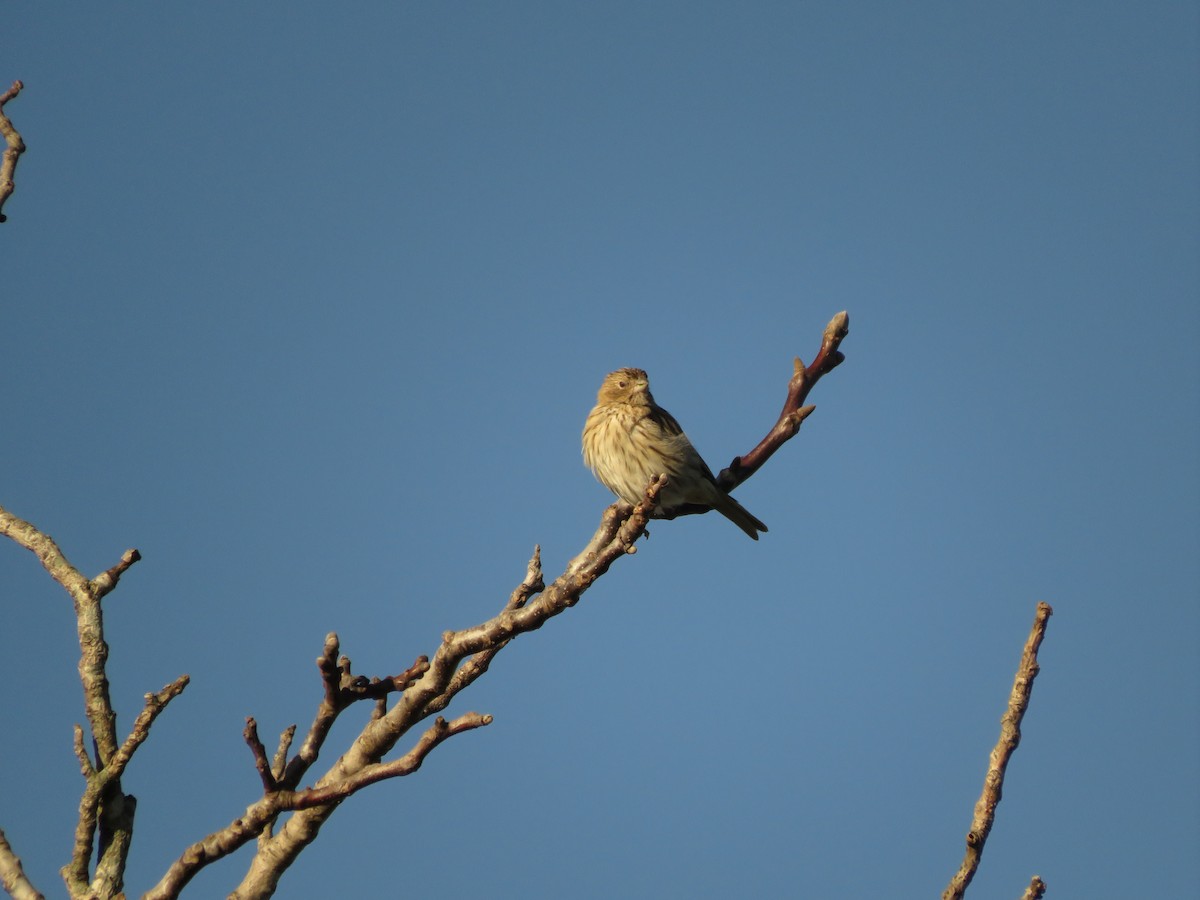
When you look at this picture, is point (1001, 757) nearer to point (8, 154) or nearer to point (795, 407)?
point (795, 407)

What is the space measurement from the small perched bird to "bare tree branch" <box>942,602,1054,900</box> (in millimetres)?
7526

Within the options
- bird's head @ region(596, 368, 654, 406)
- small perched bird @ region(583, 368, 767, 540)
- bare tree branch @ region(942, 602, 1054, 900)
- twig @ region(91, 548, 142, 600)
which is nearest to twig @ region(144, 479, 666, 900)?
twig @ region(91, 548, 142, 600)

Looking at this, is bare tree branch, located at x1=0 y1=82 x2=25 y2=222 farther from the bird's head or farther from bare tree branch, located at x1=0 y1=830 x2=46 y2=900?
the bird's head

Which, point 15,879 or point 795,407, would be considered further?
point 795,407

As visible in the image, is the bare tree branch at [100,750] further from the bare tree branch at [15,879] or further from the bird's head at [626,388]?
the bird's head at [626,388]

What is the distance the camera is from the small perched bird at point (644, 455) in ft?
38.9

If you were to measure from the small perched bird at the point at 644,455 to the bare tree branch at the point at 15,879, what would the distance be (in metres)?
7.81

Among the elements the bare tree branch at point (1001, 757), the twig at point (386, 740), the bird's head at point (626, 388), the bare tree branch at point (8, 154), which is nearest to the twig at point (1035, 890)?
the bare tree branch at point (1001, 757)

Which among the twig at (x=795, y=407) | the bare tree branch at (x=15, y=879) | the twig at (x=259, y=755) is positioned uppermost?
the twig at (x=795, y=407)

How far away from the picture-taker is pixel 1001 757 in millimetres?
3773

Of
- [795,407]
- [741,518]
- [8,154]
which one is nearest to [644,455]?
[741,518]

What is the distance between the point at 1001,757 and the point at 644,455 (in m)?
8.31

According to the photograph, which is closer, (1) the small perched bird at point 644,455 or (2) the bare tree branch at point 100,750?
(2) the bare tree branch at point 100,750

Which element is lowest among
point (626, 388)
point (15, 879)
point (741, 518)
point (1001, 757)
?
point (15, 879)
